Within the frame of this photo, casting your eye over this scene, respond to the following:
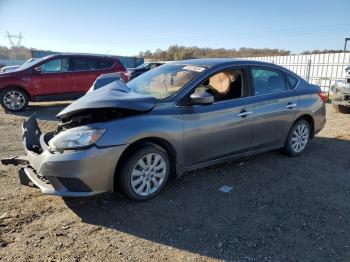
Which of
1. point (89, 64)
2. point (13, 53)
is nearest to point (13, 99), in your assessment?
point (89, 64)

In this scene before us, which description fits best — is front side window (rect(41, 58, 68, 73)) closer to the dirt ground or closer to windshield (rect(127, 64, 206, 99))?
the dirt ground

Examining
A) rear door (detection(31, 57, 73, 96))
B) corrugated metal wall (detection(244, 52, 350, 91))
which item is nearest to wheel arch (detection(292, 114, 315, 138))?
rear door (detection(31, 57, 73, 96))

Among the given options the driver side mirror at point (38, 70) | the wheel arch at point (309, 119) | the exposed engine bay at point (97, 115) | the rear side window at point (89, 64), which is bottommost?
the wheel arch at point (309, 119)

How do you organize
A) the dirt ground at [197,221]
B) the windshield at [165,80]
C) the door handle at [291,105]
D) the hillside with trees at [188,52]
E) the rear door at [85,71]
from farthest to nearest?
the hillside with trees at [188,52]
the rear door at [85,71]
the door handle at [291,105]
the windshield at [165,80]
the dirt ground at [197,221]

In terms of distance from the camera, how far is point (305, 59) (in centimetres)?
1848

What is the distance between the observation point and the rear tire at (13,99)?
35.1 feet

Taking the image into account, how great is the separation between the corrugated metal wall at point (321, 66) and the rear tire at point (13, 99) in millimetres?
11926

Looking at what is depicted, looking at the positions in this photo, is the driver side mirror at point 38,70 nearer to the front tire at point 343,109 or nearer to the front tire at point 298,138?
the front tire at point 298,138

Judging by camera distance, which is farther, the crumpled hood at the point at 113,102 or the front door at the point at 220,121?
the front door at the point at 220,121

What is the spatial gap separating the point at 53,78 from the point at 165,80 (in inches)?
288

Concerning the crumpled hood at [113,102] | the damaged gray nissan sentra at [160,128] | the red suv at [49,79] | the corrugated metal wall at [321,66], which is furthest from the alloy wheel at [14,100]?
the corrugated metal wall at [321,66]

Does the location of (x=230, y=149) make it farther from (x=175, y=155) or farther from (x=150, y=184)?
(x=150, y=184)

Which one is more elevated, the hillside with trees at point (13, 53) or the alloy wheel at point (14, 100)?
the hillside with trees at point (13, 53)

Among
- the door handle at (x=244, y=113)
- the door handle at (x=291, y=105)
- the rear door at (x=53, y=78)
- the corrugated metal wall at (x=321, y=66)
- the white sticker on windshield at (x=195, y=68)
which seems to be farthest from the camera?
the corrugated metal wall at (x=321, y=66)
